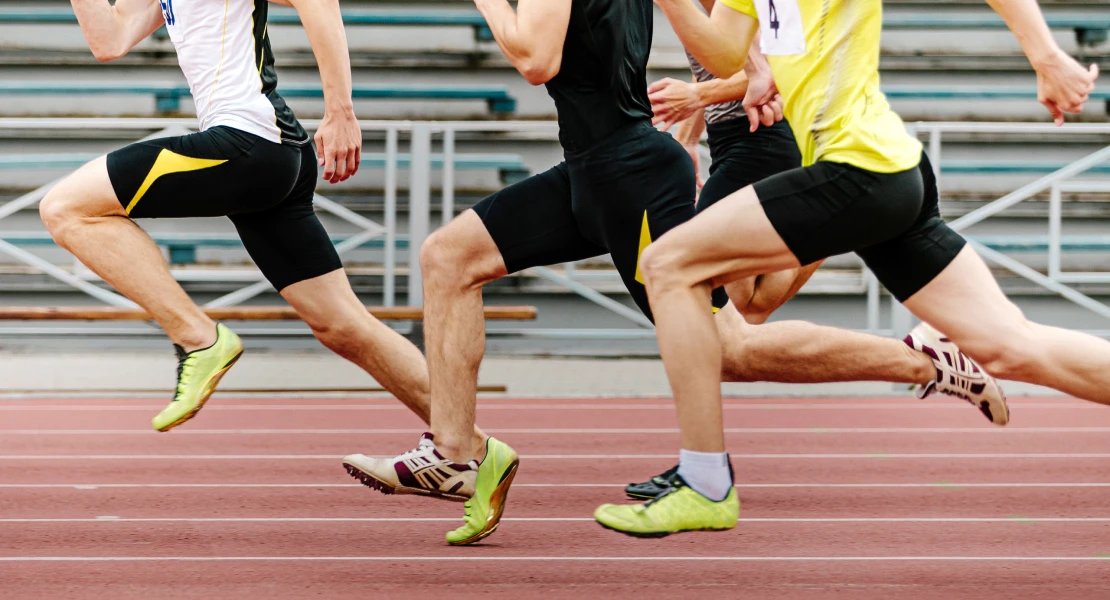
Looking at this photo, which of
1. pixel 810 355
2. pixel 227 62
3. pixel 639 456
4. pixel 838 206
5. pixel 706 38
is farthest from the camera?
pixel 639 456

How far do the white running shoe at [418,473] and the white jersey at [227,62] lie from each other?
1.02 m

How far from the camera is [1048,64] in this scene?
2.84 meters

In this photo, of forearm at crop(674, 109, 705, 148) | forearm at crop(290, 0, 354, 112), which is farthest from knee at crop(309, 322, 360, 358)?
forearm at crop(674, 109, 705, 148)

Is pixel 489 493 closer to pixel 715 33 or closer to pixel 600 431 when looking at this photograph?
pixel 715 33

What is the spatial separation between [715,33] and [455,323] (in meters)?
1.04

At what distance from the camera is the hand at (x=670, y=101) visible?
3674 millimetres

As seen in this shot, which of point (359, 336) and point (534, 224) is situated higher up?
point (534, 224)

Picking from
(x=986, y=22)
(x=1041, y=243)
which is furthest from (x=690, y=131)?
(x=986, y=22)

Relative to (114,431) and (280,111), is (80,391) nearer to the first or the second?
(114,431)

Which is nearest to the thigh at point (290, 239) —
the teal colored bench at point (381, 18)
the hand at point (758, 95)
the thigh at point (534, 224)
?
the thigh at point (534, 224)

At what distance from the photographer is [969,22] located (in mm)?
11234

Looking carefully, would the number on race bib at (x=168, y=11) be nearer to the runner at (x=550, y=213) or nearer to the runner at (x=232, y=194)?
the runner at (x=232, y=194)

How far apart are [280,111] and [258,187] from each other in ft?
0.83

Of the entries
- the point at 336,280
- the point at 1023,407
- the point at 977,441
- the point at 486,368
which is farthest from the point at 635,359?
the point at 336,280
